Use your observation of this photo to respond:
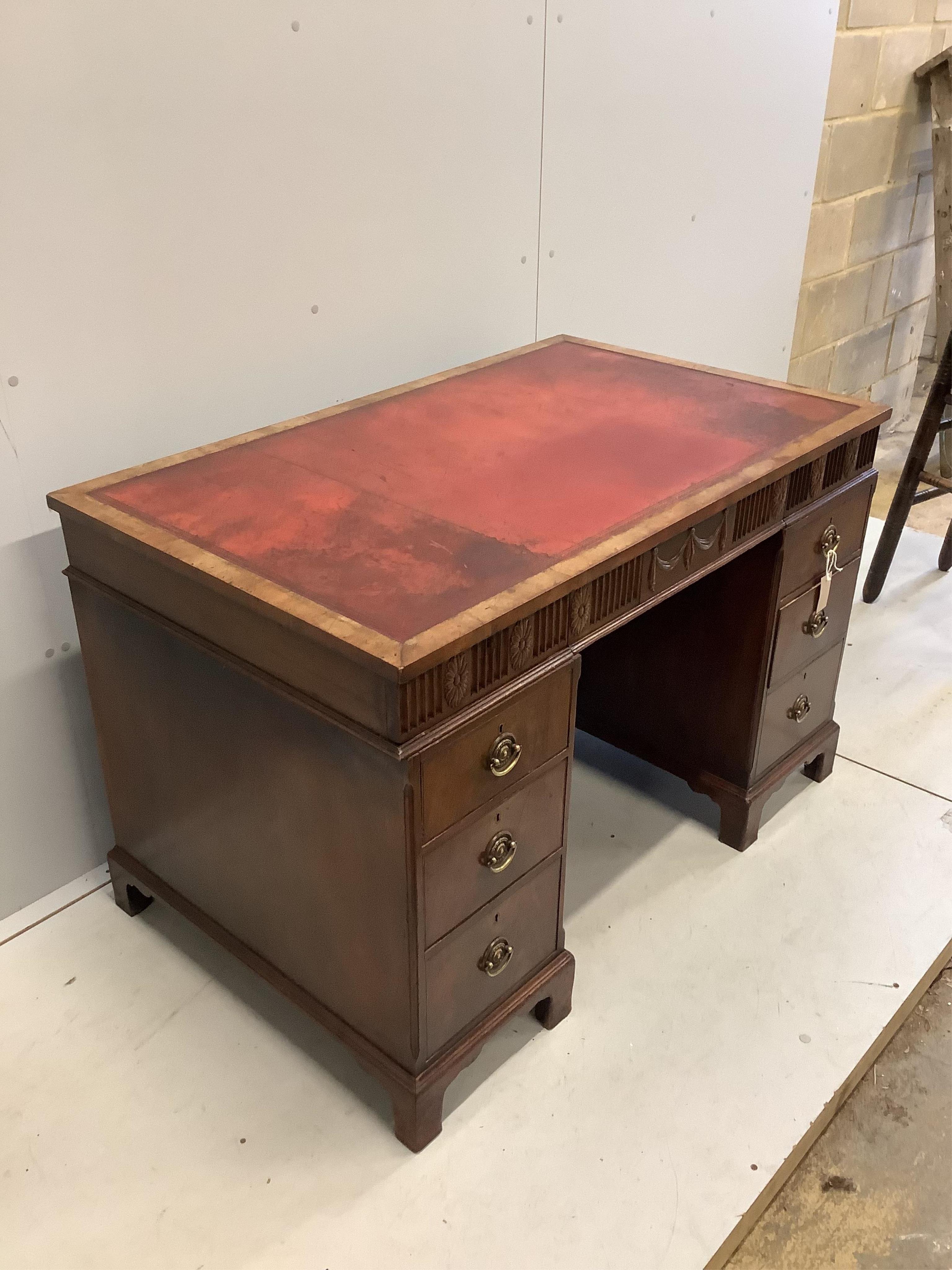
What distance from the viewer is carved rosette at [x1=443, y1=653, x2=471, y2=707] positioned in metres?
1.06

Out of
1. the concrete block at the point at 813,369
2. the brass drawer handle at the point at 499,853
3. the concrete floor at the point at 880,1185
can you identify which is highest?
the concrete block at the point at 813,369

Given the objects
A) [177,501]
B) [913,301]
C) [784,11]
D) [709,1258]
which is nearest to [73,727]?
[177,501]

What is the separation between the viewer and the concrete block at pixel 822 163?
271 cm

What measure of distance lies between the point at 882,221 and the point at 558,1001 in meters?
2.60

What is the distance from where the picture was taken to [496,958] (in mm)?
1321

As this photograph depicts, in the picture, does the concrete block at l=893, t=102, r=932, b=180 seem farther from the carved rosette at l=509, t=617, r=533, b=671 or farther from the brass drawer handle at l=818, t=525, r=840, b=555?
the carved rosette at l=509, t=617, r=533, b=671

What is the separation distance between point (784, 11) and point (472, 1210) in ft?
7.76

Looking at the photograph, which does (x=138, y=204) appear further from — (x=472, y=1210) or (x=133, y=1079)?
(x=472, y=1210)

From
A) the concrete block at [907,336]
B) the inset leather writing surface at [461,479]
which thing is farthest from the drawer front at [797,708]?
the concrete block at [907,336]

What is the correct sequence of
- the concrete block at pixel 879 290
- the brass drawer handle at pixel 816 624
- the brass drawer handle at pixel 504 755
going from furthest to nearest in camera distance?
the concrete block at pixel 879 290
the brass drawer handle at pixel 816 624
the brass drawer handle at pixel 504 755

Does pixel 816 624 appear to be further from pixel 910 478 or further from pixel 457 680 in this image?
pixel 910 478

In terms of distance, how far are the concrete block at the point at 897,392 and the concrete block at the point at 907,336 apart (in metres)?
0.03

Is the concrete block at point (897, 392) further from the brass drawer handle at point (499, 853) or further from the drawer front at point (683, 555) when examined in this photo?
the brass drawer handle at point (499, 853)

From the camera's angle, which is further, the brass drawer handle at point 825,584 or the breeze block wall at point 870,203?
the breeze block wall at point 870,203
